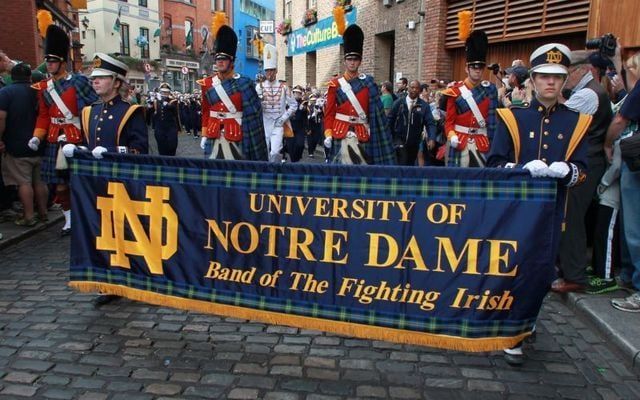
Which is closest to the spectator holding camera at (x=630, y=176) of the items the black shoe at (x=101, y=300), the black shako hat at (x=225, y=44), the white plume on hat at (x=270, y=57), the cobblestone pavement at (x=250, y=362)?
the cobblestone pavement at (x=250, y=362)

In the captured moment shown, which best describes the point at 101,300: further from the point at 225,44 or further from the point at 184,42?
the point at 184,42

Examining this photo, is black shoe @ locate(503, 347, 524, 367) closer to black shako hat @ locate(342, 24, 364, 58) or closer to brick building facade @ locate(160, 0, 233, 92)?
black shako hat @ locate(342, 24, 364, 58)

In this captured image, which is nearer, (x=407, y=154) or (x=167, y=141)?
(x=407, y=154)

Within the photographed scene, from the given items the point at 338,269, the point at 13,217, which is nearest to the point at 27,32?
the point at 13,217

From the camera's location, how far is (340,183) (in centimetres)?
346

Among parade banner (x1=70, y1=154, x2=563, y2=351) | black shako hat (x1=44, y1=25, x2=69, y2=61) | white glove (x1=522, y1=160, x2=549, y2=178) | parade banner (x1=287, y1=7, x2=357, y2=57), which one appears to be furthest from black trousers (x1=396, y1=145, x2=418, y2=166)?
parade banner (x1=287, y1=7, x2=357, y2=57)

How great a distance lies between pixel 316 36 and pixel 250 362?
19328 mm

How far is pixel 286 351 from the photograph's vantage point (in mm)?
3773

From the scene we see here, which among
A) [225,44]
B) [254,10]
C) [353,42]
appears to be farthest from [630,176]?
[254,10]

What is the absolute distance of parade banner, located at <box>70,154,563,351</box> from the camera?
327 cm

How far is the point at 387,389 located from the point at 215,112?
12.4 ft

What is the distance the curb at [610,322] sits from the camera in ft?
12.0

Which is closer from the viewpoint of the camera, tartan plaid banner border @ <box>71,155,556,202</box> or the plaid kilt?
tartan plaid banner border @ <box>71,155,556,202</box>

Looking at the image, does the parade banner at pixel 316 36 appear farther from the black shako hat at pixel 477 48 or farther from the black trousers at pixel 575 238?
the black trousers at pixel 575 238
